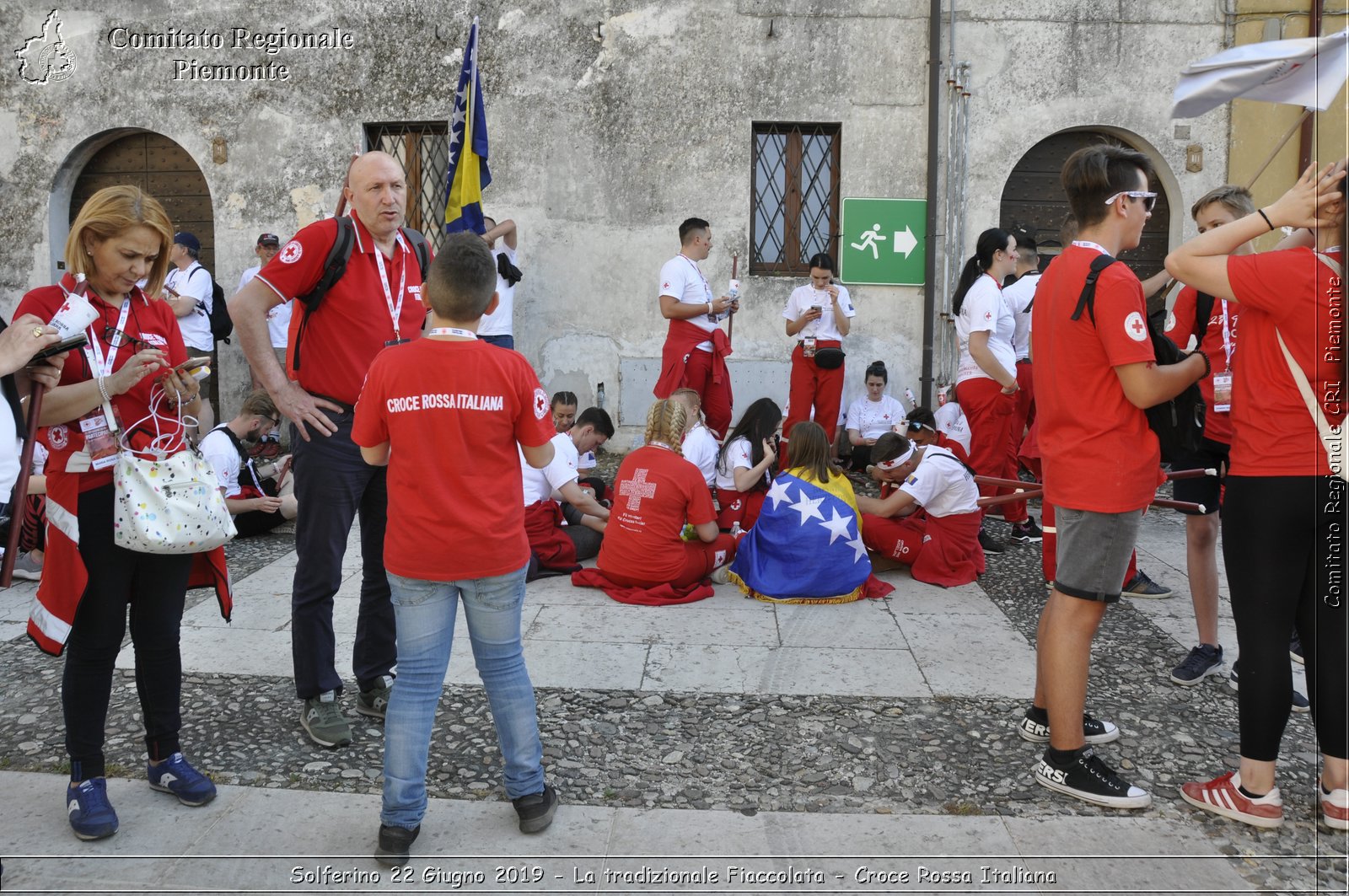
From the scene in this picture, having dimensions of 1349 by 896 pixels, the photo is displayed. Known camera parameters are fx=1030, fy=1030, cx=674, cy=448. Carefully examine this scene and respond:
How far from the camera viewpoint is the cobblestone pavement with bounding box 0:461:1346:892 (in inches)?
126

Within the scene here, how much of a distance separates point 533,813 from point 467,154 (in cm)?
470

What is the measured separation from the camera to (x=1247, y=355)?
3.05 metres

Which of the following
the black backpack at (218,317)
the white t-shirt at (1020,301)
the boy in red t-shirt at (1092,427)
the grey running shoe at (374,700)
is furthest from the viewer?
the black backpack at (218,317)

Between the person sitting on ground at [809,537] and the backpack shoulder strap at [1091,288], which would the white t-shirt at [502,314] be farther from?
the backpack shoulder strap at [1091,288]

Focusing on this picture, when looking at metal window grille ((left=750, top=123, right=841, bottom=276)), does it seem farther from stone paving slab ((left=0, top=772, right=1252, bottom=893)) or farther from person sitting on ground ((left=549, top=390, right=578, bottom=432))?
stone paving slab ((left=0, top=772, right=1252, bottom=893))

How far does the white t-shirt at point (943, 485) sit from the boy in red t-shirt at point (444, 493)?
10.8 ft

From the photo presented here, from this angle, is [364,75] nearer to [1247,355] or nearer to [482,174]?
[482,174]

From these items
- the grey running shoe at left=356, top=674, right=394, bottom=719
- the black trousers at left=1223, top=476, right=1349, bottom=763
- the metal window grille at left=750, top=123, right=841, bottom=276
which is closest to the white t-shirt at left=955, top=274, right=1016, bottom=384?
the metal window grille at left=750, top=123, right=841, bottom=276

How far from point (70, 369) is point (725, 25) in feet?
25.6

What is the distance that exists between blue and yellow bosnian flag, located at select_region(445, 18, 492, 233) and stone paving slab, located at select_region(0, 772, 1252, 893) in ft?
13.9

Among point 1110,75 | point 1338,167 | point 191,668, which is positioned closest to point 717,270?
point 1110,75

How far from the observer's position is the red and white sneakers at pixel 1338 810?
3004 millimetres

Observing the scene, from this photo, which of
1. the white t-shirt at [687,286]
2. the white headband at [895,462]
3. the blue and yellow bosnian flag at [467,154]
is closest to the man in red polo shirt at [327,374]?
the blue and yellow bosnian flag at [467,154]

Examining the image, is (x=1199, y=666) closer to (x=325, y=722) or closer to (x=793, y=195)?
(x=325, y=722)
